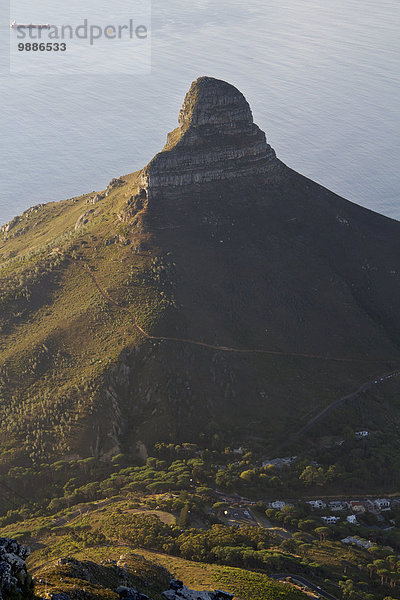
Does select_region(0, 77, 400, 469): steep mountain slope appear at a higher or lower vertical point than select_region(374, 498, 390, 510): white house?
higher

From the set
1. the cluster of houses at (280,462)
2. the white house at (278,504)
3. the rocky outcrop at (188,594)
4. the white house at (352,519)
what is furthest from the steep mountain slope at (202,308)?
the rocky outcrop at (188,594)

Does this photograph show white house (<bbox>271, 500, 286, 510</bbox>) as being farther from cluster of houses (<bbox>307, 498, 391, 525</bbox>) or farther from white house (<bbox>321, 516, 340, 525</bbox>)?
white house (<bbox>321, 516, 340, 525</bbox>)

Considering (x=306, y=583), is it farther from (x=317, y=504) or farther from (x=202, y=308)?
(x=202, y=308)

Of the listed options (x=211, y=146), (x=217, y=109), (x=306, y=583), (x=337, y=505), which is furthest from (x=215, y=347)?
(x=306, y=583)

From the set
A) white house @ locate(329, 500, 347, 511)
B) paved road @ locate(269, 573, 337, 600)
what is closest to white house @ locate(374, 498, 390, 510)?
white house @ locate(329, 500, 347, 511)

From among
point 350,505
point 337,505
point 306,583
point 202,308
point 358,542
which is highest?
point 202,308

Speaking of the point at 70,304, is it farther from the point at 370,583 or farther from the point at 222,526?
the point at 370,583

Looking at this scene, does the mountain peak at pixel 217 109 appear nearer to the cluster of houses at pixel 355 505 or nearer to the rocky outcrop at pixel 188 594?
the cluster of houses at pixel 355 505
